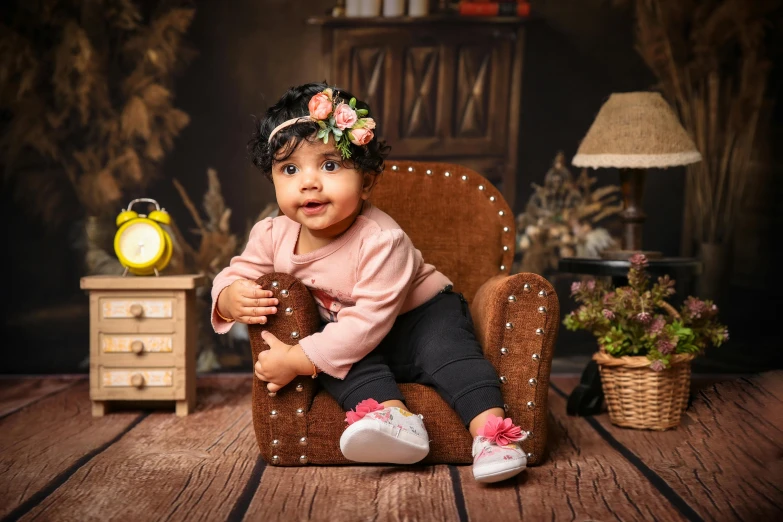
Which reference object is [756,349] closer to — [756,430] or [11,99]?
A: [756,430]

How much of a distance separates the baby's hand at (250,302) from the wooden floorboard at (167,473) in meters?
0.45

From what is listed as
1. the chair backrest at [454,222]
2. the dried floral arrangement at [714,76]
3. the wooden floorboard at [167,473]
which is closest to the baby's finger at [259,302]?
the wooden floorboard at [167,473]

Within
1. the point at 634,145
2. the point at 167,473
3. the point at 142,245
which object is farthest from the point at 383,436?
the point at 634,145

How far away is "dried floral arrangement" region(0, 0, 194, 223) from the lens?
3.86m

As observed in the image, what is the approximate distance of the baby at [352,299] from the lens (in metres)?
2.10

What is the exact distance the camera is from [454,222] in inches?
112

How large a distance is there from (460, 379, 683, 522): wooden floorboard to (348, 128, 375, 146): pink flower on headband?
3.22 feet

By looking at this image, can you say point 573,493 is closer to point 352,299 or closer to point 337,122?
point 352,299

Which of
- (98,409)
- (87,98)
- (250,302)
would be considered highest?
(87,98)

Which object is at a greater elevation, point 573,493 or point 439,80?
point 439,80

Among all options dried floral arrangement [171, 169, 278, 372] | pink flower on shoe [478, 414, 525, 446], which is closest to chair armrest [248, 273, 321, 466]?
pink flower on shoe [478, 414, 525, 446]

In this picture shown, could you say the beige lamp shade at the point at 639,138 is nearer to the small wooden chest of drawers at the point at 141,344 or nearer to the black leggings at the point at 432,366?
the black leggings at the point at 432,366

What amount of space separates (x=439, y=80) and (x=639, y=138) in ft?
4.07

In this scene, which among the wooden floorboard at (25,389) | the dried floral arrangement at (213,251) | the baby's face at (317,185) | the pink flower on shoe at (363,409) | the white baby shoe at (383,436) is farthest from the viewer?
the dried floral arrangement at (213,251)
